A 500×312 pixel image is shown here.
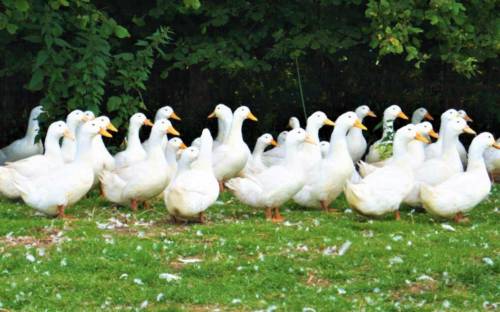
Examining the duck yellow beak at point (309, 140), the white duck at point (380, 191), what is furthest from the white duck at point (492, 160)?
the white duck at point (380, 191)

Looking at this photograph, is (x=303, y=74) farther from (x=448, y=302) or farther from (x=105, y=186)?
(x=448, y=302)

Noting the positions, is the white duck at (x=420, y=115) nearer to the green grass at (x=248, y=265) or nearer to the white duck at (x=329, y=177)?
the white duck at (x=329, y=177)

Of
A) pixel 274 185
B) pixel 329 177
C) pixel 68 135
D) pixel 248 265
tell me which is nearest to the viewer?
pixel 248 265

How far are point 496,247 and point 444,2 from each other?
20.3 feet

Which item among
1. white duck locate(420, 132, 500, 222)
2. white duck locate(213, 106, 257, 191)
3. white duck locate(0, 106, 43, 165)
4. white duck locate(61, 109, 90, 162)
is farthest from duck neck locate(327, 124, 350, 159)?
white duck locate(0, 106, 43, 165)

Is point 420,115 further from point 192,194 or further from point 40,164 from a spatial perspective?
point 192,194

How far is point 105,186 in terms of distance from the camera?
15.6m

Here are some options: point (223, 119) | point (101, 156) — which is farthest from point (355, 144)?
point (101, 156)

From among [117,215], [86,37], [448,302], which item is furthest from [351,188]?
[86,37]

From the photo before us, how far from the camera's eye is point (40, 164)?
1584 centimetres

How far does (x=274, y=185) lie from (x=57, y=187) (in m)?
2.58

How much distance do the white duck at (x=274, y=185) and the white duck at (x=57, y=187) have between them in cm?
184

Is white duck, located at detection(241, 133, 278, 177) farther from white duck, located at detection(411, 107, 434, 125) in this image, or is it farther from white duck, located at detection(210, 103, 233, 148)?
white duck, located at detection(411, 107, 434, 125)

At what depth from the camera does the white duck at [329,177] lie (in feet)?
51.1
